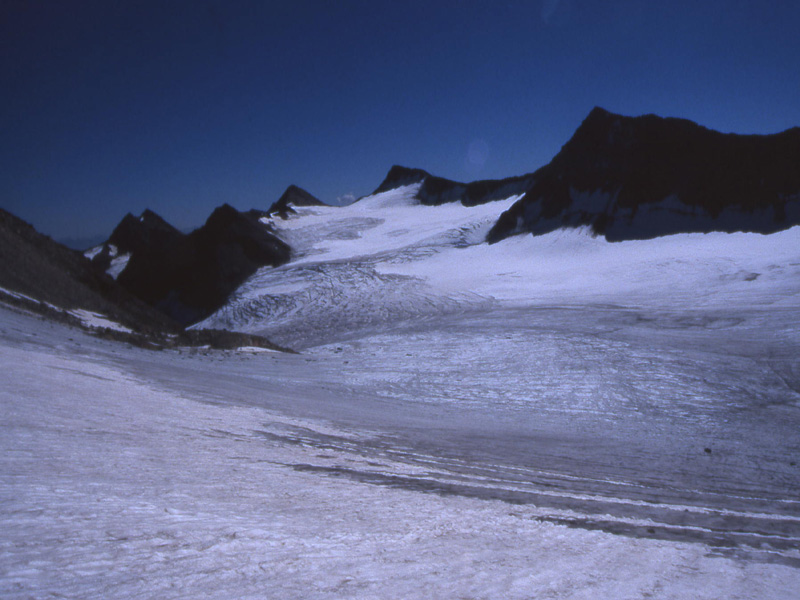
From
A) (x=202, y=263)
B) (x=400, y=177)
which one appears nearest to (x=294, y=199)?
(x=400, y=177)

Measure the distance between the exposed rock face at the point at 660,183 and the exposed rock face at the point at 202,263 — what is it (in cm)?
1876

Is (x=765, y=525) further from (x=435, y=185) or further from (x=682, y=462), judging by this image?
(x=435, y=185)

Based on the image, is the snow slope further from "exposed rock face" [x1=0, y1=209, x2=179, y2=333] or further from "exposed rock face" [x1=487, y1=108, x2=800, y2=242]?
"exposed rock face" [x1=487, y1=108, x2=800, y2=242]

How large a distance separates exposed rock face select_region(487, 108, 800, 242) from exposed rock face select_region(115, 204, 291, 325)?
18757mm

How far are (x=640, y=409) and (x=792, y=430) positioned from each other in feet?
8.20

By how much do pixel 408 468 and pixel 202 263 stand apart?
42177 mm

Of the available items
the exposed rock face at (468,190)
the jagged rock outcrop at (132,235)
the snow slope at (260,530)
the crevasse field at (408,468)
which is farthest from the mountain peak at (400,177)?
the snow slope at (260,530)

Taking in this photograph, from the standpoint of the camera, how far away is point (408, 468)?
447 cm

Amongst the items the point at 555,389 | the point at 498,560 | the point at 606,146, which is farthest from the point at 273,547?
the point at 606,146

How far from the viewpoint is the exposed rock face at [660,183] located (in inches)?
1302

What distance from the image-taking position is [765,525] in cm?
400

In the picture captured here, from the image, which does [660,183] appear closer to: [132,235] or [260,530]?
[260,530]

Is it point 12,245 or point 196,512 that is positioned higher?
point 12,245

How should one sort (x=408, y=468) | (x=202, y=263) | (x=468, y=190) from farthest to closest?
(x=468, y=190), (x=202, y=263), (x=408, y=468)
